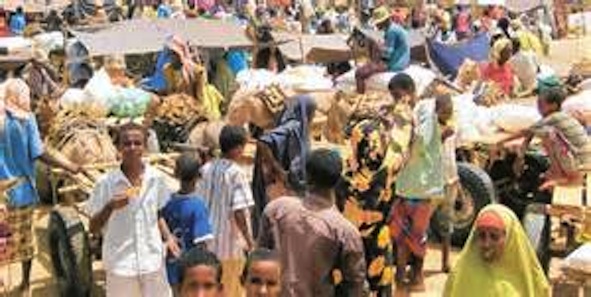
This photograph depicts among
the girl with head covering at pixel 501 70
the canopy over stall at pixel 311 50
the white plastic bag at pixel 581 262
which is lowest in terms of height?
the canopy over stall at pixel 311 50

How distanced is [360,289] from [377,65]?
5.83 m

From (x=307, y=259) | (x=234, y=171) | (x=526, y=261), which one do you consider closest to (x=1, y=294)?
(x=234, y=171)

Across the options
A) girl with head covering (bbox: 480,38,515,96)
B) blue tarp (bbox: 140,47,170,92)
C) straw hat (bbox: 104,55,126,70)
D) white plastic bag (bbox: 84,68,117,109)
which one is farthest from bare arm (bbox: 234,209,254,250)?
girl with head covering (bbox: 480,38,515,96)

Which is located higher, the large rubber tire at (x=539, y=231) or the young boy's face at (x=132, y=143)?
the young boy's face at (x=132, y=143)

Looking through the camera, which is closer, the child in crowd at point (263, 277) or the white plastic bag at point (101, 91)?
the child in crowd at point (263, 277)

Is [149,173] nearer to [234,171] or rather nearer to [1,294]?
[234,171]

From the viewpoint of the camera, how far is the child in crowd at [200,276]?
3904 millimetres

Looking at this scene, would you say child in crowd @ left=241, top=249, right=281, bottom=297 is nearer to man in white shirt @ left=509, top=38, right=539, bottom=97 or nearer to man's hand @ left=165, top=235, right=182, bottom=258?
man's hand @ left=165, top=235, right=182, bottom=258

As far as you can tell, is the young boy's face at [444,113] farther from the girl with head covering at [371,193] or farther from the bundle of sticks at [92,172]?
the bundle of sticks at [92,172]

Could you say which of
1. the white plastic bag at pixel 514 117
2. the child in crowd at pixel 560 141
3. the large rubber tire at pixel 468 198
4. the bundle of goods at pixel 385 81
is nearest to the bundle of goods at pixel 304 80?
the bundle of goods at pixel 385 81

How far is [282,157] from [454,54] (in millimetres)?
8010

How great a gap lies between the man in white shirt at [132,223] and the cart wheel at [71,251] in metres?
1.84

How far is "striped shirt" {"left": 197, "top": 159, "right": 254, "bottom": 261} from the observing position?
245 inches

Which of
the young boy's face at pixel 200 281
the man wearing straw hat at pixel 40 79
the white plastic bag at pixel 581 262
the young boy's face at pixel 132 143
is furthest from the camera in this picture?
the man wearing straw hat at pixel 40 79
